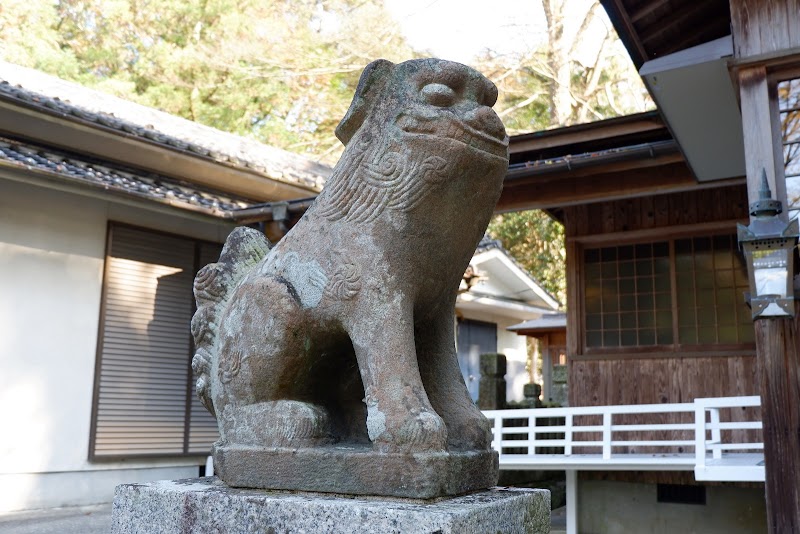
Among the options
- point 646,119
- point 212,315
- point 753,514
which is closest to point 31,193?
point 212,315

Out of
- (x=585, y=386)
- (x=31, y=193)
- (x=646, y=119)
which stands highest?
(x=646, y=119)

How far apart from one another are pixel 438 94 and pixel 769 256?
3.27 m

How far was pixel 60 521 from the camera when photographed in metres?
6.87

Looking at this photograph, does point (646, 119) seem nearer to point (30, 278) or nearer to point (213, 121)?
point (30, 278)

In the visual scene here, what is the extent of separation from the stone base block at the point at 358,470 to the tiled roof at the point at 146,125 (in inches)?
252

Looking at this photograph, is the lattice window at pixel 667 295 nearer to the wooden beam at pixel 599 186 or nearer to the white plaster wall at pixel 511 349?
the wooden beam at pixel 599 186

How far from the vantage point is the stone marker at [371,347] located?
243 centimetres

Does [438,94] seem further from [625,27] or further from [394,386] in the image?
[625,27]

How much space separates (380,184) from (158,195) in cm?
595

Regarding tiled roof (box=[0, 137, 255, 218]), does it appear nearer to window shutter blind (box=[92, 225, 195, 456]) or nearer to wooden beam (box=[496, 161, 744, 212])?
window shutter blind (box=[92, 225, 195, 456])

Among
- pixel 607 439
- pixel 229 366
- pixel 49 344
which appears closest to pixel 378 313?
pixel 229 366

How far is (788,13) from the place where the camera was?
522cm

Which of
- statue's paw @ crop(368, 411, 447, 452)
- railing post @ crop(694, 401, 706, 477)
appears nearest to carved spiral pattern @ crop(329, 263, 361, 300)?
statue's paw @ crop(368, 411, 447, 452)

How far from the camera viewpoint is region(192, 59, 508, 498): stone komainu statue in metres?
2.48
